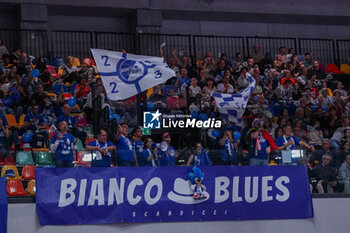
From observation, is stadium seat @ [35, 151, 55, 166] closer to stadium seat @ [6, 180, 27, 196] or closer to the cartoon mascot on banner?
stadium seat @ [6, 180, 27, 196]

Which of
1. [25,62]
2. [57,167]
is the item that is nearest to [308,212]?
[57,167]

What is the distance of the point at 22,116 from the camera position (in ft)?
61.1

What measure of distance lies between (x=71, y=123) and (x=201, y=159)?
3483 millimetres

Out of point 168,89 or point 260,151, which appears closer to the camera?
point 260,151

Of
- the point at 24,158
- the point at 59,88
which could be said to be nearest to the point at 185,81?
the point at 59,88

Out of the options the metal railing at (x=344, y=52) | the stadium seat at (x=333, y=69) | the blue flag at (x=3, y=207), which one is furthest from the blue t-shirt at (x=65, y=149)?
the metal railing at (x=344, y=52)

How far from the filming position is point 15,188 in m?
14.7

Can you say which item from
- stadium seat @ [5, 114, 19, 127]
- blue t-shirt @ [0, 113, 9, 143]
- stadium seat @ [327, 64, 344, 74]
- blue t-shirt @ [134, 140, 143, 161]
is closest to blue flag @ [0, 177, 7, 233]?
blue t-shirt @ [0, 113, 9, 143]

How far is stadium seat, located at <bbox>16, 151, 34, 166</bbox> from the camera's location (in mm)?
14742

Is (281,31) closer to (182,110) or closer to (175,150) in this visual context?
(182,110)

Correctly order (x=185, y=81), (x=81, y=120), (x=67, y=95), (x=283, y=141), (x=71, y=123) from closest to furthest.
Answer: (x=283, y=141) → (x=71, y=123) → (x=81, y=120) → (x=67, y=95) → (x=185, y=81)

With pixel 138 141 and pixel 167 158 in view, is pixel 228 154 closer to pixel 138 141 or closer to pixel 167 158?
pixel 167 158

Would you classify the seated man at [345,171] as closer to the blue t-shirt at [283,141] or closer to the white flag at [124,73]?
the blue t-shirt at [283,141]

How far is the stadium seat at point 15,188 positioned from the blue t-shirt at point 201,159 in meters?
3.36
